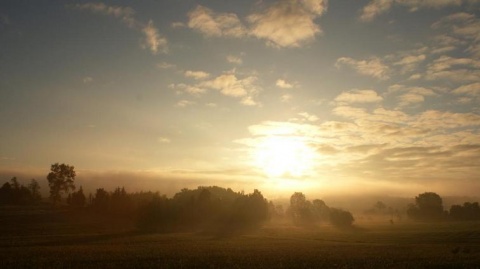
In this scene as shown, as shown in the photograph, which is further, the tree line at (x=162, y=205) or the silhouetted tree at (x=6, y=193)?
the silhouetted tree at (x=6, y=193)

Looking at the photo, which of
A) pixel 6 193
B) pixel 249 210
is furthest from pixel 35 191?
pixel 249 210

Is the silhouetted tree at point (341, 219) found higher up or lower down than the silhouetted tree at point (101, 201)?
lower down

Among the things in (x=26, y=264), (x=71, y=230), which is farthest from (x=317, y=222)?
(x=26, y=264)

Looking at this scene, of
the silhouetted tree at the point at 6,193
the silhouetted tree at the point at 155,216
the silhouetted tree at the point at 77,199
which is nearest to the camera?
the silhouetted tree at the point at 155,216

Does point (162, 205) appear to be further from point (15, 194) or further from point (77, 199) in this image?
point (15, 194)

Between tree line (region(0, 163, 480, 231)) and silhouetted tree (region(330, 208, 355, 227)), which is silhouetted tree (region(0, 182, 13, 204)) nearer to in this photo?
tree line (region(0, 163, 480, 231))

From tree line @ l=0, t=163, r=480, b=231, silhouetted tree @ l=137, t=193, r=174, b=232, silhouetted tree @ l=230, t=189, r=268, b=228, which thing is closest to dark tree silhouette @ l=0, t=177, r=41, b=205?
tree line @ l=0, t=163, r=480, b=231

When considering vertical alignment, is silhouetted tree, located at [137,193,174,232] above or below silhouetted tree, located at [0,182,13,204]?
below

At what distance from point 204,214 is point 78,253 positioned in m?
81.5

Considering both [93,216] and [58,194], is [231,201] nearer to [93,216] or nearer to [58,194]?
[93,216]

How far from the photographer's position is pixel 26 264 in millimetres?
42156

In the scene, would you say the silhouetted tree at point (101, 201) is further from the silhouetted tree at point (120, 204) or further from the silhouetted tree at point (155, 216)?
the silhouetted tree at point (155, 216)

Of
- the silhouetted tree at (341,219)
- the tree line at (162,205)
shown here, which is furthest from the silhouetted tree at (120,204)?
the silhouetted tree at (341,219)

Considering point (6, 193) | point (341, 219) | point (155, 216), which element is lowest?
point (341, 219)
